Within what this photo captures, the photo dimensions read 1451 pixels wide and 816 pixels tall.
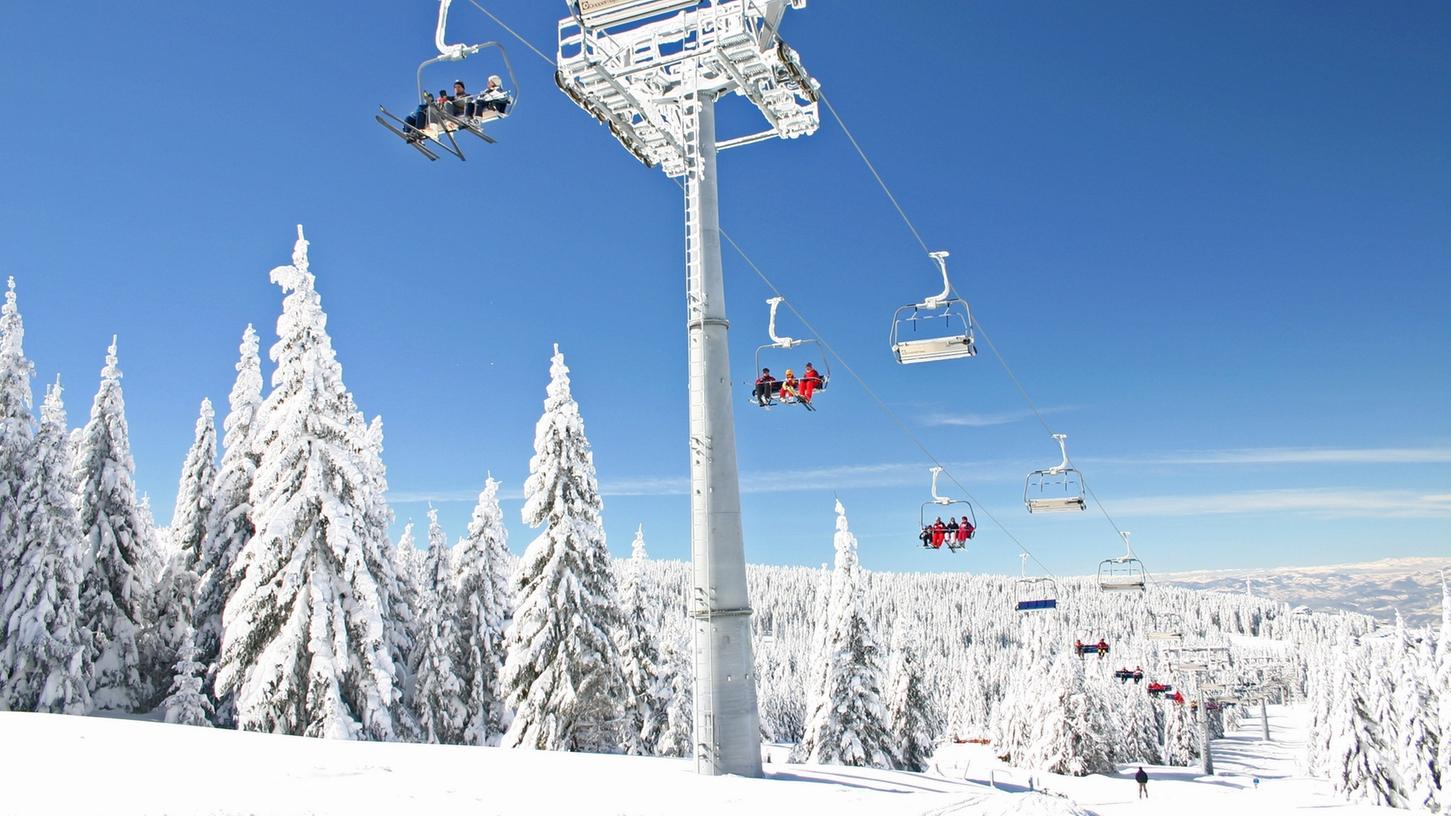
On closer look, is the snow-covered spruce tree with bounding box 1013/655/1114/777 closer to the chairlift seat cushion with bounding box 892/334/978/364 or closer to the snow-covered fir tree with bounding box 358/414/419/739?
the snow-covered fir tree with bounding box 358/414/419/739

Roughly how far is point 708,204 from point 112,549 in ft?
92.2

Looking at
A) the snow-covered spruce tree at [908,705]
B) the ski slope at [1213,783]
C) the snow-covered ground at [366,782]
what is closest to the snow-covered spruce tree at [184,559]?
the snow-covered ground at [366,782]

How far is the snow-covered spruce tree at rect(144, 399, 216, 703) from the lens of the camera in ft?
104

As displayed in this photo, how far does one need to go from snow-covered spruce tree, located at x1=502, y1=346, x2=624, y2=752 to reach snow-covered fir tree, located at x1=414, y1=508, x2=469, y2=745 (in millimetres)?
5048

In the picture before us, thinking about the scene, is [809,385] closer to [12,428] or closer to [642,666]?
[642,666]

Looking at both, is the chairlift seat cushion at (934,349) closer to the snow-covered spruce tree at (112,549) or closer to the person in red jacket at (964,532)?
the person in red jacket at (964,532)

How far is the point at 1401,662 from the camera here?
53219 millimetres

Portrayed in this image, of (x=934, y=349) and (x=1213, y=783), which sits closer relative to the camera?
(x=934, y=349)

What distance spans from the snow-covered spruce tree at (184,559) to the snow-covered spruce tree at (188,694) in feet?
1.69

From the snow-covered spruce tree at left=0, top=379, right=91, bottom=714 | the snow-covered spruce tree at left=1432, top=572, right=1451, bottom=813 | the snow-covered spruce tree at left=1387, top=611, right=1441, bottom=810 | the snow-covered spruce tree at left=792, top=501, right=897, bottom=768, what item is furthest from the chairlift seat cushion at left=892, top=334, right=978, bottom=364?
the snow-covered spruce tree at left=1387, top=611, right=1441, bottom=810

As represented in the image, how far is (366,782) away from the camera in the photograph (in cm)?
953

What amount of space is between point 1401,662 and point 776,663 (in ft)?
308

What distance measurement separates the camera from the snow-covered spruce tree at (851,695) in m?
38.8

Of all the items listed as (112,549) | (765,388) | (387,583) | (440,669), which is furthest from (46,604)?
(765,388)
